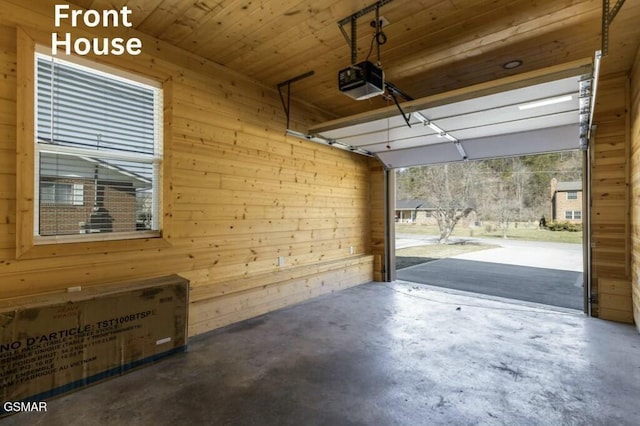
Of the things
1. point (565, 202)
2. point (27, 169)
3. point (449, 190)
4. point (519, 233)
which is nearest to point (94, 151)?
point (27, 169)

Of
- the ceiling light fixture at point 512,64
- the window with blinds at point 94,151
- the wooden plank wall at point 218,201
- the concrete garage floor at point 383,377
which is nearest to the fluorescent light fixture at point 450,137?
the ceiling light fixture at point 512,64

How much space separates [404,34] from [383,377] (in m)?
3.06

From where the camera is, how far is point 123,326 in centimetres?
246

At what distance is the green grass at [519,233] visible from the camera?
14.9 meters

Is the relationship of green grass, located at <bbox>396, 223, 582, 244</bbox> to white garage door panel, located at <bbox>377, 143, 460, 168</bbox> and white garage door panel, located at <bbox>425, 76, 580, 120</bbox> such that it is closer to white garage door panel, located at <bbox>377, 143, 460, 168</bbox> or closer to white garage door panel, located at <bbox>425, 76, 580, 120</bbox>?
white garage door panel, located at <bbox>377, 143, 460, 168</bbox>

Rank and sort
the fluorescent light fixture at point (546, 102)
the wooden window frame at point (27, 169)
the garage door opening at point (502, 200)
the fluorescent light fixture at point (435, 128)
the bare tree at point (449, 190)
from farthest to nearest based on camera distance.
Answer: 1. the bare tree at point (449, 190)
2. the garage door opening at point (502, 200)
3. the fluorescent light fixture at point (435, 128)
4. the fluorescent light fixture at point (546, 102)
5. the wooden window frame at point (27, 169)

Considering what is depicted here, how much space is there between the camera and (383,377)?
2445 millimetres

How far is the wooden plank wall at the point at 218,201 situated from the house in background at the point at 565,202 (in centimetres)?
1723

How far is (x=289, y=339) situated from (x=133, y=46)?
3254mm

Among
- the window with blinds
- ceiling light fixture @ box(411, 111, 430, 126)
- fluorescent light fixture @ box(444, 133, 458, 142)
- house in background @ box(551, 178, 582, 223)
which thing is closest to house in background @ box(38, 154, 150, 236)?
the window with blinds

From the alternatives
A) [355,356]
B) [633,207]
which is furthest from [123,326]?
[633,207]

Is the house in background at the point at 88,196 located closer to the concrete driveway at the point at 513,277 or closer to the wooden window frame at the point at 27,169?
the wooden window frame at the point at 27,169

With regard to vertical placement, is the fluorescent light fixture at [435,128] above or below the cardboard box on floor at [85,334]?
above

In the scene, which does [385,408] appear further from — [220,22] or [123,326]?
[220,22]
